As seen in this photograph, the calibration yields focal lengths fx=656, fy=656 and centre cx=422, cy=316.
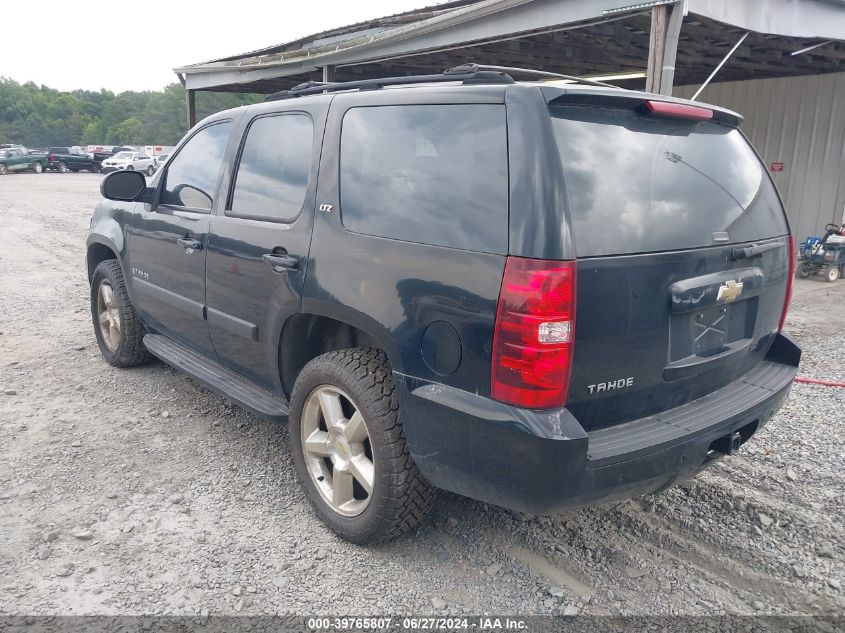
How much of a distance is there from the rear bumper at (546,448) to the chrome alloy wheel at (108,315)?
3.35m

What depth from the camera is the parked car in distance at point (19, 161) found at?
36.6 meters

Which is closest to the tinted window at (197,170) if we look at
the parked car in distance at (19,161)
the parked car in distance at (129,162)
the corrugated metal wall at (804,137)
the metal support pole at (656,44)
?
the metal support pole at (656,44)

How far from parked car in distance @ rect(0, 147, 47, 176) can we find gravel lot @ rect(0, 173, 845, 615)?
39242mm

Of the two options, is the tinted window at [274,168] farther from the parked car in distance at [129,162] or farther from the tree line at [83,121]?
the tree line at [83,121]

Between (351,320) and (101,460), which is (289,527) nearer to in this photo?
(351,320)

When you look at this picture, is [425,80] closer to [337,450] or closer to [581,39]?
[337,450]

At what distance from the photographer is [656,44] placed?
609cm

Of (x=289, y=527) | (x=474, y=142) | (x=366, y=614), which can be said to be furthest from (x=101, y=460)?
(x=474, y=142)

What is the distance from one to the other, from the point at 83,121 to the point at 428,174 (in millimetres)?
103406

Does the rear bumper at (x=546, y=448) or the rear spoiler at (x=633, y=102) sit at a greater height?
the rear spoiler at (x=633, y=102)

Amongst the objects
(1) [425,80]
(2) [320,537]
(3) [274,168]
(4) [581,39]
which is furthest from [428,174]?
(4) [581,39]

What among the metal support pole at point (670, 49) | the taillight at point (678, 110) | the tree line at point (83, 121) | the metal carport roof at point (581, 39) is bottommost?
the taillight at point (678, 110)

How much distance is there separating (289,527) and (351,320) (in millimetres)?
1065

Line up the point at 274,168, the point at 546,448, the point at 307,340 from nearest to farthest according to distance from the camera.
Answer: the point at 546,448, the point at 307,340, the point at 274,168
